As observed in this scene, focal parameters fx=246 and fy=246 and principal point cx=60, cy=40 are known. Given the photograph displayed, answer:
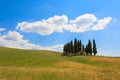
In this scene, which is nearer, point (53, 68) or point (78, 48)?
point (53, 68)

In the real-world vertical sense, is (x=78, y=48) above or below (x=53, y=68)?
above

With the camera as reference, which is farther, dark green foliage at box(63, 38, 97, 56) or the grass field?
dark green foliage at box(63, 38, 97, 56)

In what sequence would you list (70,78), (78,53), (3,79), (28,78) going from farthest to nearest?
(78,53) < (70,78) < (28,78) < (3,79)

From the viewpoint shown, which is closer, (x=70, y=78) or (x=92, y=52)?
(x=70, y=78)

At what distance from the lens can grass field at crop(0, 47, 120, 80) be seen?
14.2m

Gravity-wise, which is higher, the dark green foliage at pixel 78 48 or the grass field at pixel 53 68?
the dark green foliage at pixel 78 48

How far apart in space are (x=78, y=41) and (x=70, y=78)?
98456 mm

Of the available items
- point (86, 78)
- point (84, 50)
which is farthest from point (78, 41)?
point (86, 78)

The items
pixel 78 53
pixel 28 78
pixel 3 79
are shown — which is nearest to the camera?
pixel 3 79

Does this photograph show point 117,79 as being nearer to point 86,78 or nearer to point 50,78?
point 86,78

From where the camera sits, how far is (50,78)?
1389 cm

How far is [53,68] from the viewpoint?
2434 centimetres

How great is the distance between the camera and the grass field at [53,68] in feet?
46.6

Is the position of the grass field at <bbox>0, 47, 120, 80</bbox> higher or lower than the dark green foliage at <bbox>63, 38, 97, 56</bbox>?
lower
